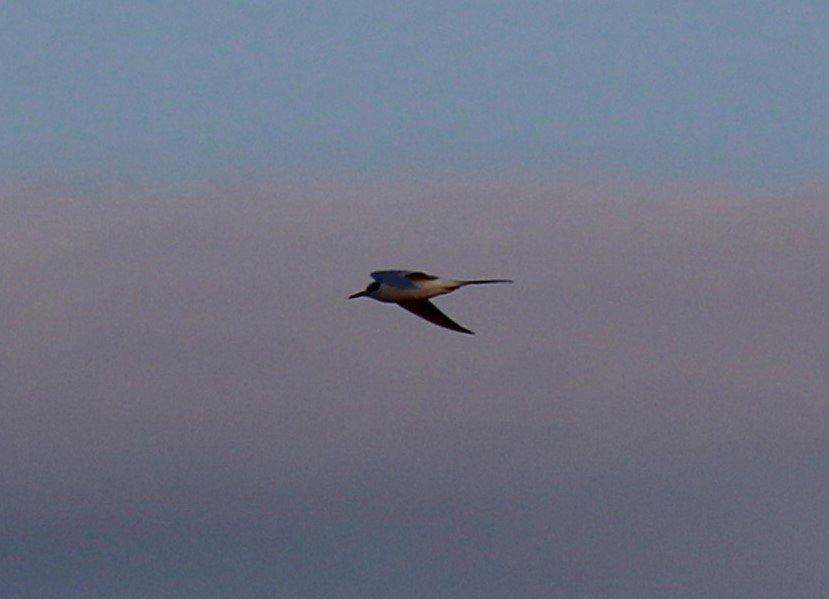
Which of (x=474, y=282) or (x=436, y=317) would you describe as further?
(x=436, y=317)

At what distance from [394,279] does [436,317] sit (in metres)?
2.66

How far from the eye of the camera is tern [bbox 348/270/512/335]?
62969 millimetres

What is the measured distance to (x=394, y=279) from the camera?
2530 inches

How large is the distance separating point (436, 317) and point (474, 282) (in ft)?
27.3

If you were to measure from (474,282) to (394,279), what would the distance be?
6.68 m

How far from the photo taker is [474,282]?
58000mm

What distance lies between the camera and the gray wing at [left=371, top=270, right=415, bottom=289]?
209 ft

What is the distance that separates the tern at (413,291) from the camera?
62969 mm

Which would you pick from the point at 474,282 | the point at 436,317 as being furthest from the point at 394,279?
the point at 474,282

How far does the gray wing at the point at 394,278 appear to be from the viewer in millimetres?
63844

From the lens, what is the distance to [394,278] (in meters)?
64.3

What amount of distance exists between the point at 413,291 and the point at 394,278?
100 cm

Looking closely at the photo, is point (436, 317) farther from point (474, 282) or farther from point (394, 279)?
point (474, 282)

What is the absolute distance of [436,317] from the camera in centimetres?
6619
